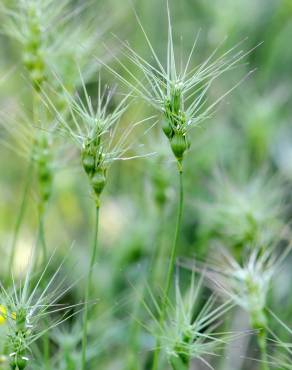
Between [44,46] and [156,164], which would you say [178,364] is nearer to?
[156,164]

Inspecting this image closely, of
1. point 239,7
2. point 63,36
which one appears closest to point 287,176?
point 239,7

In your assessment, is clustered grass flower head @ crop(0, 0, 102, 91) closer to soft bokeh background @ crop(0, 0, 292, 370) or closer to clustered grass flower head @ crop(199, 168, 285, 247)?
soft bokeh background @ crop(0, 0, 292, 370)

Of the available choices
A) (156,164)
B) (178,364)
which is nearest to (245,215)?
A: (156,164)

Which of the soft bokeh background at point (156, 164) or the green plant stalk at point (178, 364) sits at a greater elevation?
the soft bokeh background at point (156, 164)

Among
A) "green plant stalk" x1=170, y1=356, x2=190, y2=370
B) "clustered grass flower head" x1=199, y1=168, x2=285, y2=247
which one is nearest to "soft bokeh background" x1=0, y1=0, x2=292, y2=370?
"clustered grass flower head" x1=199, y1=168, x2=285, y2=247

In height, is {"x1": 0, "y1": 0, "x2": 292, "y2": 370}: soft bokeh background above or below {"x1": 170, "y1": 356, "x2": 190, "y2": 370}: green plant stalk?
above

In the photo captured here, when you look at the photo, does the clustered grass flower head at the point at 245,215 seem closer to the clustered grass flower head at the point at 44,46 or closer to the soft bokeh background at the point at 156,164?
the soft bokeh background at the point at 156,164

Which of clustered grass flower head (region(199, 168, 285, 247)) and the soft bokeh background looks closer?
clustered grass flower head (region(199, 168, 285, 247))

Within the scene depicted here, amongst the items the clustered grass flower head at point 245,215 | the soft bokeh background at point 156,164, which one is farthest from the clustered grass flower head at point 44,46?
the clustered grass flower head at point 245,215
